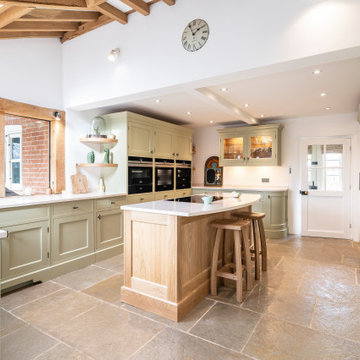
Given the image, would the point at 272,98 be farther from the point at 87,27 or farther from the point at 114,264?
the point at 114,264

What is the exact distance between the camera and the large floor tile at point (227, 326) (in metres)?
1.98

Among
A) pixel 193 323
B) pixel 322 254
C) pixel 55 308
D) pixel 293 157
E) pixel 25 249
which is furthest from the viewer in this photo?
pixel 293 157

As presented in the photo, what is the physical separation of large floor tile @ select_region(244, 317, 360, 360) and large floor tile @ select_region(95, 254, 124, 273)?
1936 mm

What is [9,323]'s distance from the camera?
2.21 m

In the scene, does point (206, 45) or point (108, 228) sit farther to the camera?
point (108, 228)

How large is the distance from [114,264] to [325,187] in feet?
13.6

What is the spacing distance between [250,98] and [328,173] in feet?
7.90

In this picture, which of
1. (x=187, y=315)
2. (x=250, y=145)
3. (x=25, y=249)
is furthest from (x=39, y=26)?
(x=250, y=145)

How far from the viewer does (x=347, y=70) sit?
299cm

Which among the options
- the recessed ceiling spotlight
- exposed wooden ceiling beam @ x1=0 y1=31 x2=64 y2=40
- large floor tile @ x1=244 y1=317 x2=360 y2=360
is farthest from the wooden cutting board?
large floor tile @ x1=244 y1=317 x2=360 y2=360

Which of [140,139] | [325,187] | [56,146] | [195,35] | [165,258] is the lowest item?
[165,258]

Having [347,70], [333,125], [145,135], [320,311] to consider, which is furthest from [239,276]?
[333,125]

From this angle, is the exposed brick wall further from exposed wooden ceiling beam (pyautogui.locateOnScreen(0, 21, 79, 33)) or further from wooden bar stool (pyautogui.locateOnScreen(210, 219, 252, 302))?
wooden bar stool (pyautogui.locateOnScreen(210, 219, 252, 302))

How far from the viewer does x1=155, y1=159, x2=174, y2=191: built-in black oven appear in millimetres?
4844
